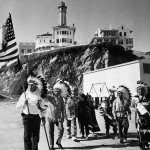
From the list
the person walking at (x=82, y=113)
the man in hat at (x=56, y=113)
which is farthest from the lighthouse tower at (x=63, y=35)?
the man in hat at (x=56, y=113)

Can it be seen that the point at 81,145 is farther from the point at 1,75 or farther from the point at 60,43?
the point at 60,43

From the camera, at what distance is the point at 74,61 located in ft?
189

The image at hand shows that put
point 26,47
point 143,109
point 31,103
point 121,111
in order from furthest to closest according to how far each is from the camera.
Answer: point 26,47
point 121,111
point 143,109
point 31,103

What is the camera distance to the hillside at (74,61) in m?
55.8

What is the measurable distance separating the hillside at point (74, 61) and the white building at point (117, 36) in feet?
65.2

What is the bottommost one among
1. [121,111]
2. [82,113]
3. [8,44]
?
[82,113]

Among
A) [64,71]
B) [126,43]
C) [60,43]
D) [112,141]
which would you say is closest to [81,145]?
[112,141]

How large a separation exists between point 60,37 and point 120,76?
2089 inches

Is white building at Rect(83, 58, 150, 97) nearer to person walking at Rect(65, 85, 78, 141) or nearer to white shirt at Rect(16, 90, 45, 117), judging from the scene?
person walking at Rect(65, 85, 78, 141)

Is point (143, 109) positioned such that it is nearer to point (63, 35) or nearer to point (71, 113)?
point (71, 113)

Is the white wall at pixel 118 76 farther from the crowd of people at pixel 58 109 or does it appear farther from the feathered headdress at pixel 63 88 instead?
the feathered headdress at pixel 63 88

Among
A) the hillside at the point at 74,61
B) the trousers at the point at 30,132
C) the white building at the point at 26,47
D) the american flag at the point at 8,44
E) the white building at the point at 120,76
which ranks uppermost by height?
the white building at the point at 26,47

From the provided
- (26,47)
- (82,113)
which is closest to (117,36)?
(26,47)

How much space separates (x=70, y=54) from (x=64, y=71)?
16.4ft
